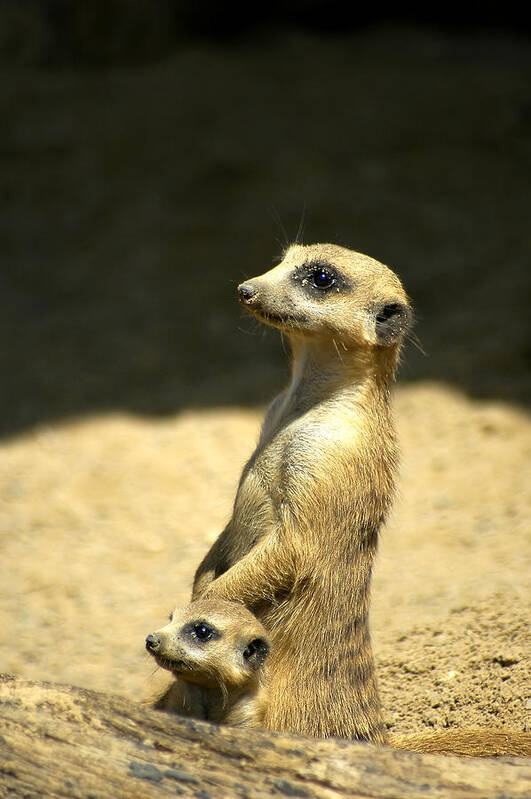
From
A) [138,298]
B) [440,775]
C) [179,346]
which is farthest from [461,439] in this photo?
[440,775]

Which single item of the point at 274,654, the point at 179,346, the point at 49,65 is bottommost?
the point at 274,654

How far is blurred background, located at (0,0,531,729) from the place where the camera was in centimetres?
520

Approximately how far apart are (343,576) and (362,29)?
8565mm

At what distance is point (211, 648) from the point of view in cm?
291

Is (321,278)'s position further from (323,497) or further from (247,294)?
(323,497)

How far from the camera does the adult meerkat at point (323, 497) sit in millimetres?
3076

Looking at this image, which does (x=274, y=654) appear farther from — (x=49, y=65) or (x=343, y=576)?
(x=49, y=65)

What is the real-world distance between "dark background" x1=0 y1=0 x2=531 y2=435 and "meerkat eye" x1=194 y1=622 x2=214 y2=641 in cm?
374

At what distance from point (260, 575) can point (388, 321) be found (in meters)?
0.91

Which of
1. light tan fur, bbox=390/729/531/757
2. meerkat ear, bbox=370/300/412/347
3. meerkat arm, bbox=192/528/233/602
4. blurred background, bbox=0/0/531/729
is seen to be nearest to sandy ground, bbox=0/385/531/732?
blurred background, bbox=0/0/531/729

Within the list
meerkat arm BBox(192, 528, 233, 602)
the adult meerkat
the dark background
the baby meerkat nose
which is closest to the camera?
the adult meerkat

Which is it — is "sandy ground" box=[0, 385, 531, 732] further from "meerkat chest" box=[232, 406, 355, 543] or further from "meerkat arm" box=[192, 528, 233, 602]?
"meerkat chest" box=[232, 406, 355, 543]

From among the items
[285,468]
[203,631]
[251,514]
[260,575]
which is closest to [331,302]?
[285,468]

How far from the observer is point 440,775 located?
2447 mm
